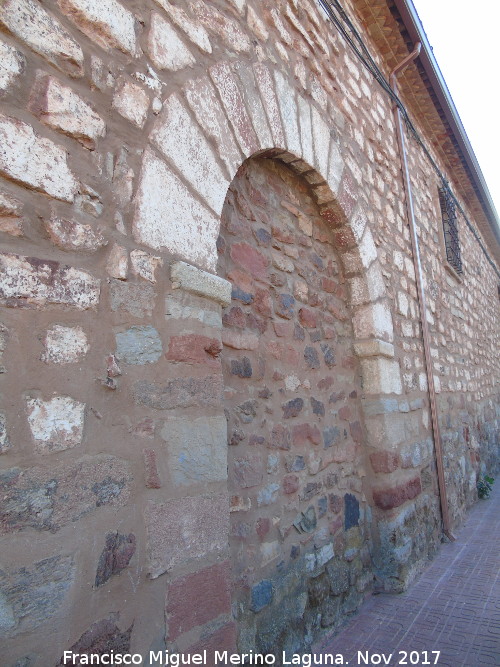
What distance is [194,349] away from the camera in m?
1.54

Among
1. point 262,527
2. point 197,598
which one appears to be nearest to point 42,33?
point 197,598

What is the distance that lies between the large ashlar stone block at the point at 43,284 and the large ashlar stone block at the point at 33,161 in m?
0.21

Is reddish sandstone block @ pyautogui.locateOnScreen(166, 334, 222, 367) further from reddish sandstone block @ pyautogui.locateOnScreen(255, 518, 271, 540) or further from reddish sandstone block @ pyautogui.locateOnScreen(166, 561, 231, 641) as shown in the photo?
reddish sandstone block @ pyautogui.locateOnScreen(255, 518, 271, 540)

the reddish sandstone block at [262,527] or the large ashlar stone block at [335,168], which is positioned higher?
the large ashlar stone block at [335,168]

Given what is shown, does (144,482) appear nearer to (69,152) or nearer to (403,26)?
(69,152)

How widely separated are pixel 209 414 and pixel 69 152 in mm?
917

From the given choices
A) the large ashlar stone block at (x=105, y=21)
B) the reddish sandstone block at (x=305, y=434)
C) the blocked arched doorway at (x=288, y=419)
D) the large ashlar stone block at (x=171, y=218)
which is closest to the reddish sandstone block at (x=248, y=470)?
the blocked arched doorway at (x=288, y=419)

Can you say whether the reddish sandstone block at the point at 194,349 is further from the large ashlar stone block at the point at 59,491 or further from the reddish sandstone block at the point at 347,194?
the reddish sandstone block at the point at 347,194

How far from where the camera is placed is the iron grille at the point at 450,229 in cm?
579

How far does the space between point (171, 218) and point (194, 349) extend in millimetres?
455

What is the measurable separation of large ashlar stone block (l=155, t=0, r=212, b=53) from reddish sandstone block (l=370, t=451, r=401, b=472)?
2.51 meters

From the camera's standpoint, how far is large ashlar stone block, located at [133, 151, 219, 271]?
1458 mm

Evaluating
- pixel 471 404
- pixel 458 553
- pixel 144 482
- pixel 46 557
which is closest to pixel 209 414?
pixel 144 482

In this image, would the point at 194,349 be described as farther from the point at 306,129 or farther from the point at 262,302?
the point at 306,129
